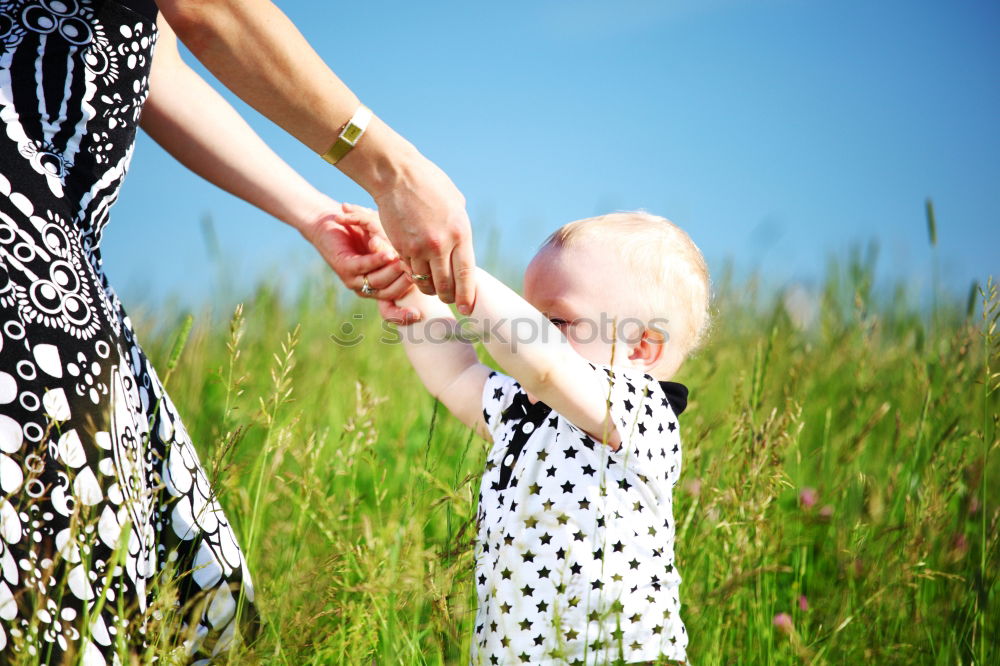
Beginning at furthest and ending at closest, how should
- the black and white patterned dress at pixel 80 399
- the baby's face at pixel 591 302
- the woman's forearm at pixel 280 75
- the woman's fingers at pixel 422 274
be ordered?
1. the baby's face at pixel 591 302
2. the woman's fingers at pixel 422 274
3. the woman's forearm at pixel 280 75
4. the black and white patterned dress at pixel 80 399

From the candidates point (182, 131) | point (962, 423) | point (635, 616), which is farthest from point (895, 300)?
point (182, 131)

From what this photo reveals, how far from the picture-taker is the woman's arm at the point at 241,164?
170 cm

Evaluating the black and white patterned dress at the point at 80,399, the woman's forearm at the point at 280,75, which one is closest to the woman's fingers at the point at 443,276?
the woman's forearm at the point at 280,75

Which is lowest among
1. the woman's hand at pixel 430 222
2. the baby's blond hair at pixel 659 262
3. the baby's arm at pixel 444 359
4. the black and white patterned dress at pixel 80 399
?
the black and white patterned dress at pixel 80 399

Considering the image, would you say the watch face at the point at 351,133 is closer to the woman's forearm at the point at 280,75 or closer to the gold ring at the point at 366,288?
the woman's forearm at the point at 280,75

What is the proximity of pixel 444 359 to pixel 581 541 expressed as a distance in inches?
20.0

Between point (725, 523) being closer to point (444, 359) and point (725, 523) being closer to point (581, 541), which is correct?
point (581, 541)

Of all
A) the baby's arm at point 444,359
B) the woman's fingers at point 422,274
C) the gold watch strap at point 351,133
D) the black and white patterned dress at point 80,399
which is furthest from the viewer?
the baby's arm at point 444,359

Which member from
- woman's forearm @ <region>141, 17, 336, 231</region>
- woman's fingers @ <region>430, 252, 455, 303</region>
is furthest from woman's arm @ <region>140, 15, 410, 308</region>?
woman's fingers @ <region>430, 252, 455, 303</region>

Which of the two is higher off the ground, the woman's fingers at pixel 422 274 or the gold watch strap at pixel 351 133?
the gold watch strap at pixel 351 133

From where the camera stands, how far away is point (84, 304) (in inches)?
44.6

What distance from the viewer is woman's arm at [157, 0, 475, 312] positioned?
1.17 metres

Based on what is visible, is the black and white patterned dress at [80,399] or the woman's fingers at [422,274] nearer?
the black and white patterned dress at [80,399]

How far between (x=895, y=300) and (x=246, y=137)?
376cm
